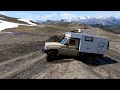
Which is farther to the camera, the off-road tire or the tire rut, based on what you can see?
the off-road tire

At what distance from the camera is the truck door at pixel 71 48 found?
24.8m

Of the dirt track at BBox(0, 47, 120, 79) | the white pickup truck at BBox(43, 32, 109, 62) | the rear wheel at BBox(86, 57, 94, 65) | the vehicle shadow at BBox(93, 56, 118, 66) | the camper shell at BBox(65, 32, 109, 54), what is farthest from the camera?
the vehicle shadow at BBox(93, 56, 118, 66)

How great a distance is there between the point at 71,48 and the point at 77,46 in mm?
589

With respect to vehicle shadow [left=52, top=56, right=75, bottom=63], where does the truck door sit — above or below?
above

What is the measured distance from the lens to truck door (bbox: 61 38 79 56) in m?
24.8

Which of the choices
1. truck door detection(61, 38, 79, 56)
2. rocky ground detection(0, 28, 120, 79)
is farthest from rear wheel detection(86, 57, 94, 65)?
truck door detection(61, 38, 79, 56)

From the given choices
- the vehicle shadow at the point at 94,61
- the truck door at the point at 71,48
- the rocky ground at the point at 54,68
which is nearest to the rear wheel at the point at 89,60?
the vehicle shadow at the point at 94,61

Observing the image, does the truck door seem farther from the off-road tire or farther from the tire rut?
the tire rut

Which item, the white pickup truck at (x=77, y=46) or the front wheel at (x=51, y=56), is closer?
the front wheel at (x=51, y=56)

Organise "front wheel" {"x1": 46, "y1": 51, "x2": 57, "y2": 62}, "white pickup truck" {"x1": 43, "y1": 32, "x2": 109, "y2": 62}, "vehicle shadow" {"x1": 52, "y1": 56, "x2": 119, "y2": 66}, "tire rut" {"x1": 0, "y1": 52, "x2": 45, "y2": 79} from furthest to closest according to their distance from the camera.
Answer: "white pickup truck" {"x1": 43, "y1": 32, "x2": 109, "y2": 62} → "front wheel" {"x1": 46, "y1": 51, "x2": 57, "y2": 62} → "vehicle shadow" {"x1": 52, "y1": 56, "x2": 119, "y2": 66} → "tire rut" {"x1": 0, "y1": 52, "x2": 45, "y2": 79}

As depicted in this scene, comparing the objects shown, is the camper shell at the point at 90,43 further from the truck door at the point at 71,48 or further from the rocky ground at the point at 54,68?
the rocky ground at the point at 54,68
